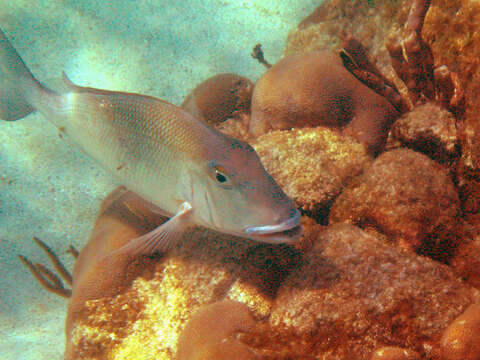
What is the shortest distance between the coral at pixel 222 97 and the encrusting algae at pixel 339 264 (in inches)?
45.8

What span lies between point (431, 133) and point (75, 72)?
5.14 metres

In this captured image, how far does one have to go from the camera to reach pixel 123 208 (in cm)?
330

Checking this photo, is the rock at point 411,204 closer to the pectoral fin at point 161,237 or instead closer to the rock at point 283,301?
the rock at point 283,301

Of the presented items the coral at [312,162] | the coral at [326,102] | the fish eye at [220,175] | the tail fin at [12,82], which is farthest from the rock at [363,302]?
the tail fin at [12,82]

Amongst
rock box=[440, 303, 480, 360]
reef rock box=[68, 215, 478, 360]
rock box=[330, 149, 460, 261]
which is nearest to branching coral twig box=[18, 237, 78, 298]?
reef rock box=[68, 215, 478, 360]

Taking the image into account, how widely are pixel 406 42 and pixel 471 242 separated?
1.73 metres

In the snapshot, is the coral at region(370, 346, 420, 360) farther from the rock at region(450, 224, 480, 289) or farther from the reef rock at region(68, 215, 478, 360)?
the rock at region(450, 224, 480, 289)

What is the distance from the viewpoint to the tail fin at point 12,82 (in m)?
2.63

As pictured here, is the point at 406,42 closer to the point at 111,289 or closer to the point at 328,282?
the point at 328,282

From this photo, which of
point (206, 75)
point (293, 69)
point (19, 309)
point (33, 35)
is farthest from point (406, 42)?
point (33, 35)

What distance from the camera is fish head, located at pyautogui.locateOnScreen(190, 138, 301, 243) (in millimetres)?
1650

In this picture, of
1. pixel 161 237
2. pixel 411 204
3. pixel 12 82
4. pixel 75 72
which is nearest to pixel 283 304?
pixel 161 237

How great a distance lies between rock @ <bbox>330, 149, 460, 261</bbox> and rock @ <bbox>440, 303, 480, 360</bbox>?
20.8 inches

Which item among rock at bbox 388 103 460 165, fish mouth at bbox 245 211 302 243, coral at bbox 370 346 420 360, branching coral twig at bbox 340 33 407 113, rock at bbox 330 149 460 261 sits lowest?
coral at bbox 370 346 420 360
